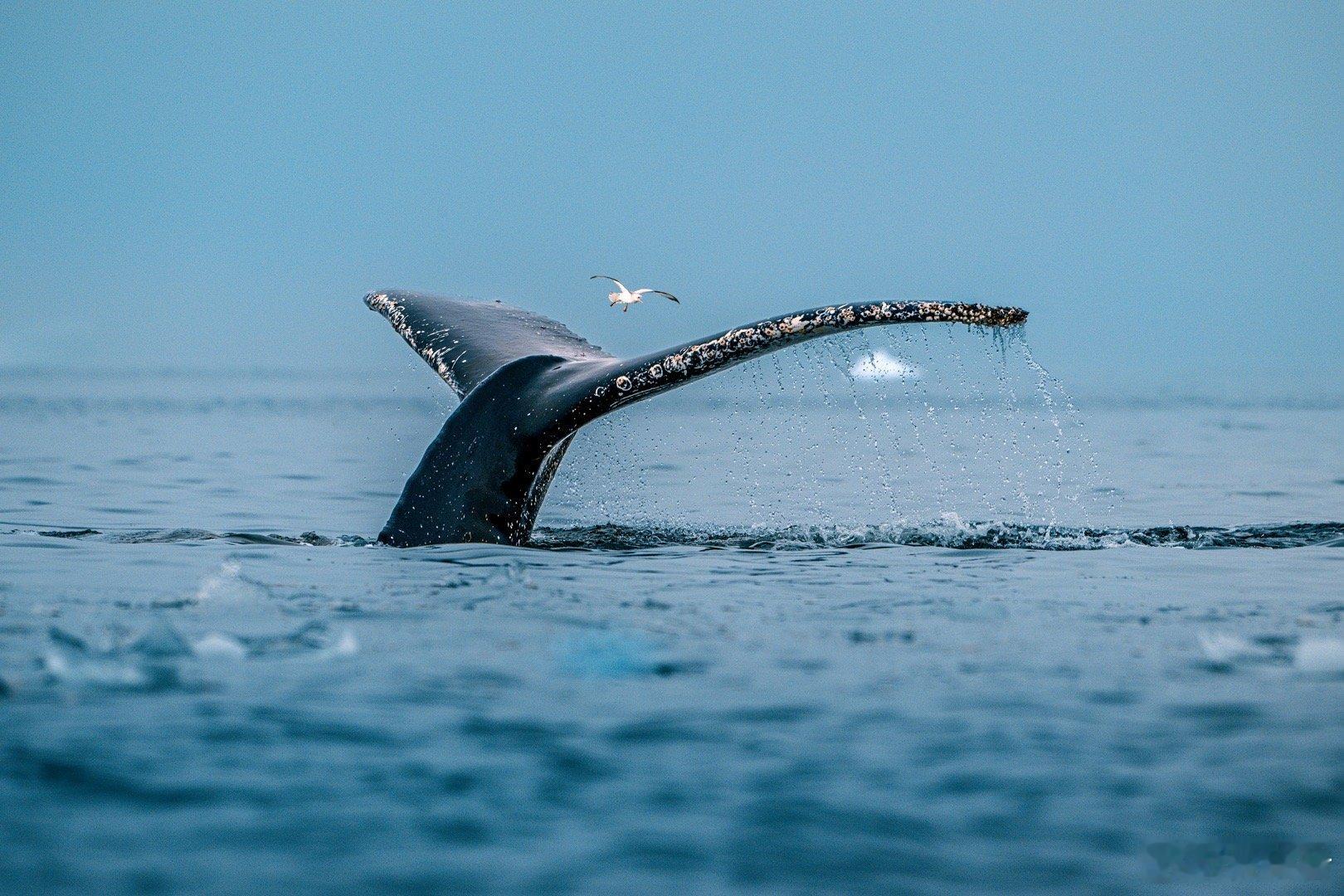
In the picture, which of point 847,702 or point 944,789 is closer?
point 944,789

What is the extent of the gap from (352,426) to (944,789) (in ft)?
122

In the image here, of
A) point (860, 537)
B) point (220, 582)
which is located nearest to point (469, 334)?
point (220, 582)

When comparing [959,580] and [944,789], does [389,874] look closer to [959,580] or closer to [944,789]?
[944,789]

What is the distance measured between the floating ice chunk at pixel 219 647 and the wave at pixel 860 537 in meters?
3.49

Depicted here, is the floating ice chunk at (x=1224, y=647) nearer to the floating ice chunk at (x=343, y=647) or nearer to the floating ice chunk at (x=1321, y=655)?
the floating ice chunk at (x=1321, y=655)

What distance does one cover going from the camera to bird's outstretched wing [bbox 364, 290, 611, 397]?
877 centimetres

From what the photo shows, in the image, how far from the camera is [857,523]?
12.5 m

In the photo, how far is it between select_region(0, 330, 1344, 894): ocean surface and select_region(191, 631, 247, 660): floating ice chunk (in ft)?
0.10

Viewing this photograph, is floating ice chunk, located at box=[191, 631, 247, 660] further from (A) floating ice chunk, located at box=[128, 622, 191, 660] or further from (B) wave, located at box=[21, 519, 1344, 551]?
(B) wave, located at box=[21, 519, 1344, 551]

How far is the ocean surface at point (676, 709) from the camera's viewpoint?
3861 millimetres

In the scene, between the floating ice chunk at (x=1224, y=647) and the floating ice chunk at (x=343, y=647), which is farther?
the floating ice chunk at (x=1224, y=647)

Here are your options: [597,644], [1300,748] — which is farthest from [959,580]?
[1300,748]

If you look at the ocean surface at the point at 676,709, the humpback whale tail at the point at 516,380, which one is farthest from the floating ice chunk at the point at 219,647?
the humpback whale tail at the point at 516,380

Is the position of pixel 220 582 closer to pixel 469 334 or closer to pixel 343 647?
pixel 343 647
